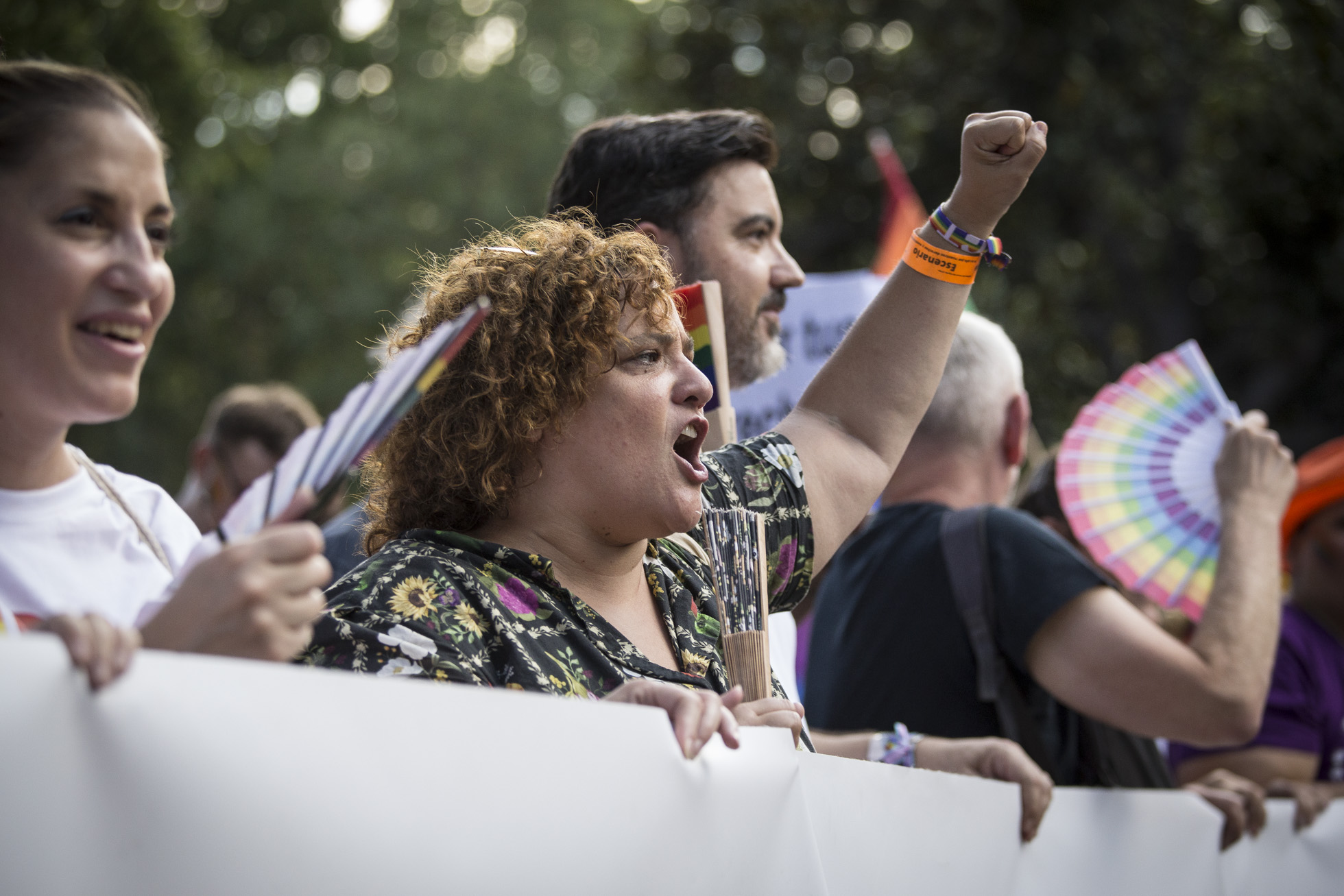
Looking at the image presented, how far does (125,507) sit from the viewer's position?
1802mm

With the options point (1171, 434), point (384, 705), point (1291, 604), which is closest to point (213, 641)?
point (384, 705)

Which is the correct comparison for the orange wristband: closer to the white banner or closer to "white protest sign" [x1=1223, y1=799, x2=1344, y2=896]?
the white banner

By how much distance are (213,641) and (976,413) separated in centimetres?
216

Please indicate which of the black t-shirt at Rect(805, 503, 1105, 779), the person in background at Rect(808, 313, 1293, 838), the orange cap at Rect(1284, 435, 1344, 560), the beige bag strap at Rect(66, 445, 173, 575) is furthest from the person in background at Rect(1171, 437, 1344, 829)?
the beige bag strap at Rect(66, 445, 173, 575)

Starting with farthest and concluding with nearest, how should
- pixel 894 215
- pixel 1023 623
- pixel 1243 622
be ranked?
pixel 894 215
pixel 1243 622
pixel 1023 623

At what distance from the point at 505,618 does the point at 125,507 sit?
52 centimetres

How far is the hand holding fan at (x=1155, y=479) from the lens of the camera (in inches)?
126

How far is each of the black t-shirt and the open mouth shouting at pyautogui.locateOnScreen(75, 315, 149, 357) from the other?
166 centimetres

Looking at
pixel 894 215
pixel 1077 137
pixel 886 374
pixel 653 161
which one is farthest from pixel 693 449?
pixel 1077 137

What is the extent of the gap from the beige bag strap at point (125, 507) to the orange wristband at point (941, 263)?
1.26 metres

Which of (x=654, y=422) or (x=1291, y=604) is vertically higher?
(x=654, y=422)

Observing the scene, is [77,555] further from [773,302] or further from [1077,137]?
[1077,137]

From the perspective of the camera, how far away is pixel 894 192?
5.06 m

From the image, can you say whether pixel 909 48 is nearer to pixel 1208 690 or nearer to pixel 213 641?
pixel 1208 690
